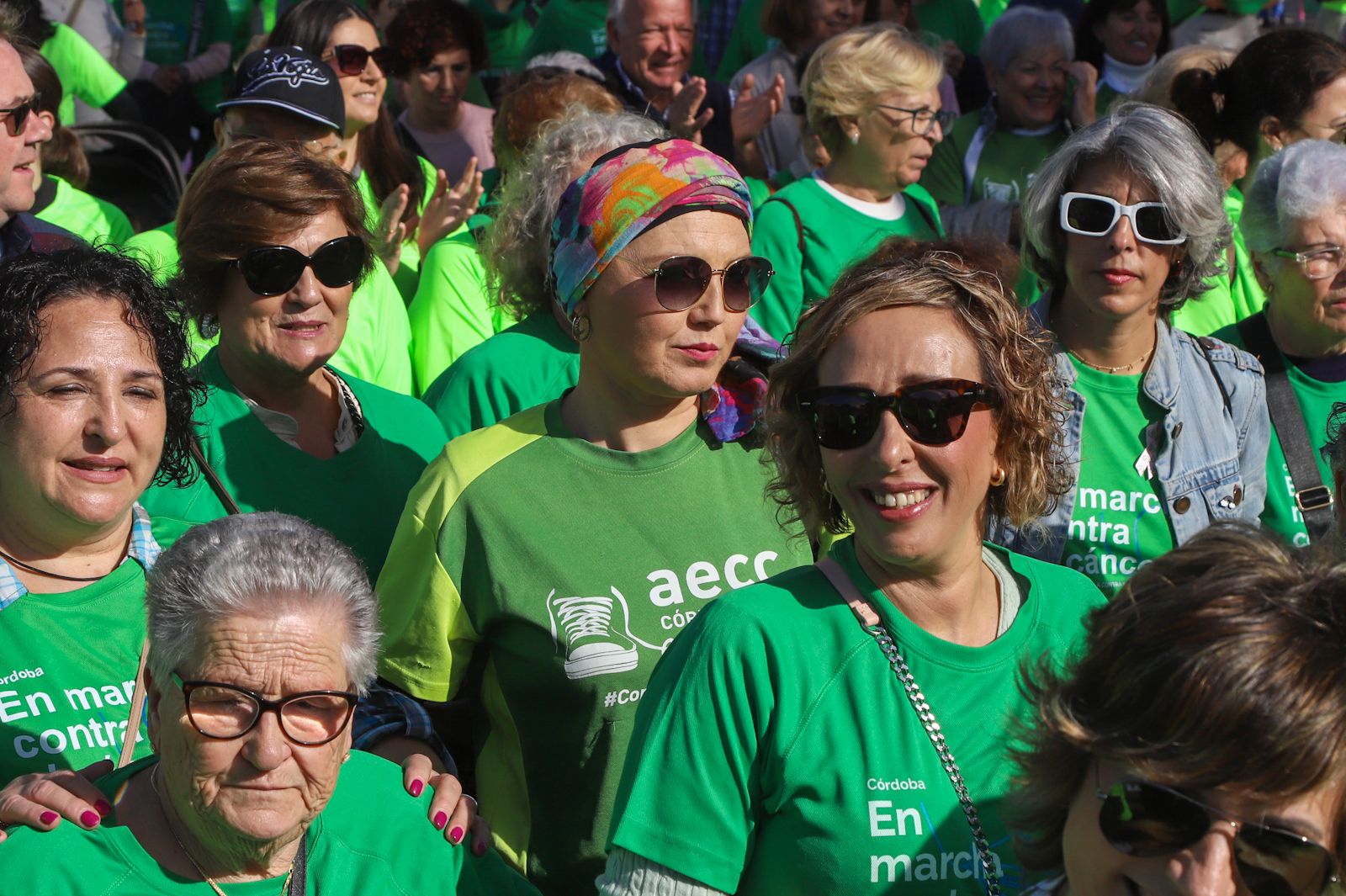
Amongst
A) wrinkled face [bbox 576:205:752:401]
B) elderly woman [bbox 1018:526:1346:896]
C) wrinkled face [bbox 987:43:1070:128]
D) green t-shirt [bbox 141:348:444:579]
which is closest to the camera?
elderly woman [bbox 1018:526:1346:896]

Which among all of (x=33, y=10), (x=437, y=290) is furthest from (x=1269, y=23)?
(x=33, y=10)

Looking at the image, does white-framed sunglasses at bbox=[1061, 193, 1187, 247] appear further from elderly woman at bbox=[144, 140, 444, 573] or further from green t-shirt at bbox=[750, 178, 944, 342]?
elderly woman at bbox=[144, 140, 444, 573]

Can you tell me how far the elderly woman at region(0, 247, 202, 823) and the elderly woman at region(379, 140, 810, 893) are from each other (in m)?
0.51

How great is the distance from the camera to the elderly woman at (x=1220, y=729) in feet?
6.09

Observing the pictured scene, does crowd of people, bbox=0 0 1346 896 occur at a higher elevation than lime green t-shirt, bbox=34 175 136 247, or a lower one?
lower

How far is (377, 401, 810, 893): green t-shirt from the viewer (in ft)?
10.0

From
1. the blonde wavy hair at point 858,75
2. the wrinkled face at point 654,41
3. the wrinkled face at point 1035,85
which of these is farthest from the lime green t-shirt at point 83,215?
the wrinkled face at point 1035,85

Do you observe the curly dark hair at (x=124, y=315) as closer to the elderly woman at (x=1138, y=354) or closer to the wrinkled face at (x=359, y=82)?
the elderly woman at (x=1138, y=354)

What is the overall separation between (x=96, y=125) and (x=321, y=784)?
17.9 feet

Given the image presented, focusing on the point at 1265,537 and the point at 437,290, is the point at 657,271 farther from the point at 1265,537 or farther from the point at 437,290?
the point at 437,290

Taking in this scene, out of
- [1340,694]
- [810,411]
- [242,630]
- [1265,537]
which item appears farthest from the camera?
[810,411]

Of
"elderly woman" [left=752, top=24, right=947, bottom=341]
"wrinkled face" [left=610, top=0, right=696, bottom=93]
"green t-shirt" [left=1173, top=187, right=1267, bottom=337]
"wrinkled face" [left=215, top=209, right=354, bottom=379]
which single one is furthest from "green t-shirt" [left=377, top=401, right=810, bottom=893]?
"wrinkled face" [left=610, top=0, right=696, bottom=93]

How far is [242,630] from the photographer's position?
8.09 feet

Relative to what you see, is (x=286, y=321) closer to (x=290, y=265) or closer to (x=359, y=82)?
(x=290, y=265)
